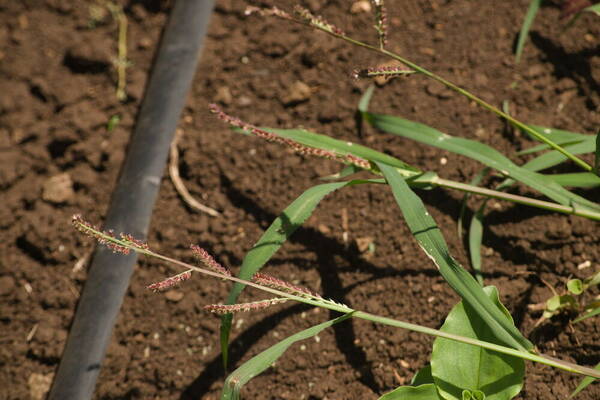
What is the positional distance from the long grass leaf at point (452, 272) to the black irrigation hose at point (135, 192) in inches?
32.6

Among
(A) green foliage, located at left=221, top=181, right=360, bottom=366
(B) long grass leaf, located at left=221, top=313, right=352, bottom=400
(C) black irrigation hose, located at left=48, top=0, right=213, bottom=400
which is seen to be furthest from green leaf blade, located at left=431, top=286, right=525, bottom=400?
(C) black irrigation hose, located at left=48, top=0, right=213, bottom=400

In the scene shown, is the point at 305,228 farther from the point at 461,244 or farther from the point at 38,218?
the point at 38,218

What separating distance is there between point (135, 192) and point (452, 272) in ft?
3.31

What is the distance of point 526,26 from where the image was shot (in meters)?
1.52

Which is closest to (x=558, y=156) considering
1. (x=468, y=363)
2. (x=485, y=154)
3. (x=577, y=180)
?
(x=577, y=180)

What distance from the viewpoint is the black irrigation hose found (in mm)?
1380

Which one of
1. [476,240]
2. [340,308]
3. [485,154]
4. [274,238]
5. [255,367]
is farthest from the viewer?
[476,240]

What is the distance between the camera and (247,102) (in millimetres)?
1702

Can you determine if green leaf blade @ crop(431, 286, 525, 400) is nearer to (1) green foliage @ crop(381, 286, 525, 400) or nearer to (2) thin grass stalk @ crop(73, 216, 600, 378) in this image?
(1) green foliage @ crop(381, 286, 525, 400)

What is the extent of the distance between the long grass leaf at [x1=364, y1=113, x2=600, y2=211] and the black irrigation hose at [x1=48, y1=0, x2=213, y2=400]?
0.70 meters

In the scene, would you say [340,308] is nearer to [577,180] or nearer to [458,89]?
[458,89]

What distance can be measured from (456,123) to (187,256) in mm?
887

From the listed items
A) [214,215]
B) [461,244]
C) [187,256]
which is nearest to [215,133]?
[214,215]

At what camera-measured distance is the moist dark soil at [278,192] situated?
1.31 metres
